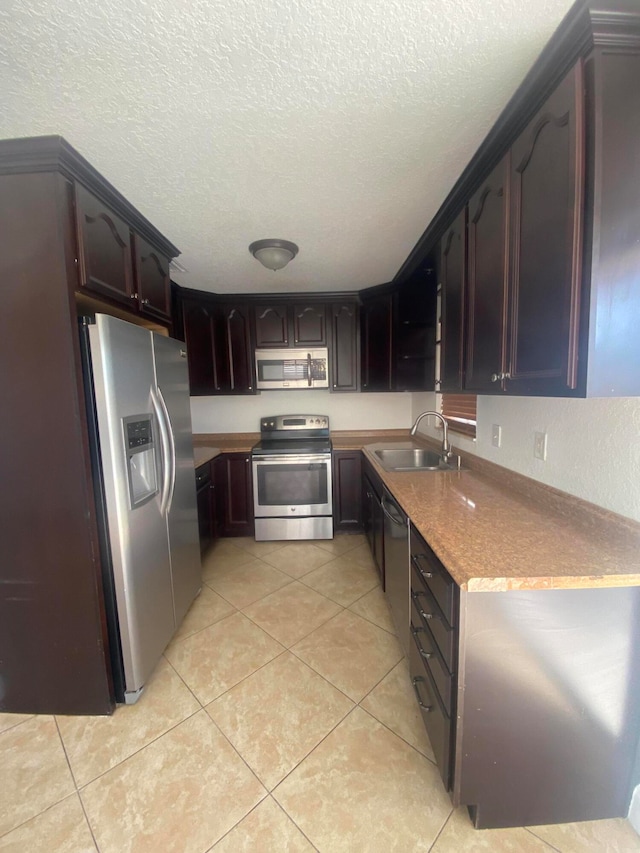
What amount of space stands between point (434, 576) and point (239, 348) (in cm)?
255

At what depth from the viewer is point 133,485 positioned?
1.41 meters

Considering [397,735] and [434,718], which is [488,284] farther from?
[397,735]

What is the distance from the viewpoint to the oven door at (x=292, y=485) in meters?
2.77

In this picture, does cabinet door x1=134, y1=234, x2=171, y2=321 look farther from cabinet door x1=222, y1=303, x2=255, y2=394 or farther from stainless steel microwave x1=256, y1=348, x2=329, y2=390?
stainless steel microwave x1=256, y1=348, x2=329, y2=390

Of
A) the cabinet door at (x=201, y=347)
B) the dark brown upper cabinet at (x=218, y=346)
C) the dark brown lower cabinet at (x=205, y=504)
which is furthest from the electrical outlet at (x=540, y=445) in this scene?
the cabinet door at (x=201, y=347)

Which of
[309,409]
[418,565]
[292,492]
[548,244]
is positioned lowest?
[292,492]

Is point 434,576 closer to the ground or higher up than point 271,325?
closer to the ground

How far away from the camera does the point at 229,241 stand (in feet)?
6.24

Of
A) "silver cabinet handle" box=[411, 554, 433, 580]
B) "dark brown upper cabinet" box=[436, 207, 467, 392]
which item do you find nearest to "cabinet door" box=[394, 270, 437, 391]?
"dark brown upper cabinet" box=[436, 207, 467, 392]

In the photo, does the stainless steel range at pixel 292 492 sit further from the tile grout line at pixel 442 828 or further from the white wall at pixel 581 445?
the tile grout line at pixel 442 828

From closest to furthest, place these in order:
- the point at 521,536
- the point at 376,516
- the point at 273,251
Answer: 1. the point at 521,536
2. the point at 273,251
3. the point at 376,516

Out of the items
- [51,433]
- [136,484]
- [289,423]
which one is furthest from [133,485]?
[289,423]

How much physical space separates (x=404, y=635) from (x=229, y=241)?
238cm

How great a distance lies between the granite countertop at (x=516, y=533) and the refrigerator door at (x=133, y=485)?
1200 millimetres
